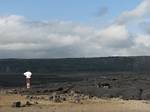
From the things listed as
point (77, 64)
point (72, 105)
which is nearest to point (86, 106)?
point (72, 105)

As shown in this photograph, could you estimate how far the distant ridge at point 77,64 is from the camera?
4316 inches

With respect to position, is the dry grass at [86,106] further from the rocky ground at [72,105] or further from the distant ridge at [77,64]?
the distant ridge at [77,64]

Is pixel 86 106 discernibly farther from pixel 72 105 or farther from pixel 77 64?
pixel 77 64

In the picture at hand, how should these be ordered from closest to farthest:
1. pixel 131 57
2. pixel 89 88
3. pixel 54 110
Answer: pixel 54 110, pixel 89 88, pixel 131 57

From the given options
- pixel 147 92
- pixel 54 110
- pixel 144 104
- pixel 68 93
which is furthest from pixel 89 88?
pixel 54 110

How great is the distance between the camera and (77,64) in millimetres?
117562

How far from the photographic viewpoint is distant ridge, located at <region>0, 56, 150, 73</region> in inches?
4316

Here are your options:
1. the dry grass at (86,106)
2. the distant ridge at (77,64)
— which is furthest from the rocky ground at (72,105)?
the distant ridge at (77,64)

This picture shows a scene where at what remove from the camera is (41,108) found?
28.0 meters

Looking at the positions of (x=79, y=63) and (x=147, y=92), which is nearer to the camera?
(x=147, y=92)

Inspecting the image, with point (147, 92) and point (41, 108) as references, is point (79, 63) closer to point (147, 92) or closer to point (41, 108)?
point (147, 92)

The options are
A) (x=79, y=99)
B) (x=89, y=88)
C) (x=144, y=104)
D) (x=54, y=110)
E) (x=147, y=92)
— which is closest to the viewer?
(x=54, y=110)

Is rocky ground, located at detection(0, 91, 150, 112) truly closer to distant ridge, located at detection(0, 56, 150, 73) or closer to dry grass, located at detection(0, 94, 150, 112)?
dry grass, located at detection(0, 94, 150, 112)

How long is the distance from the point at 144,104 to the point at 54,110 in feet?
17.6
